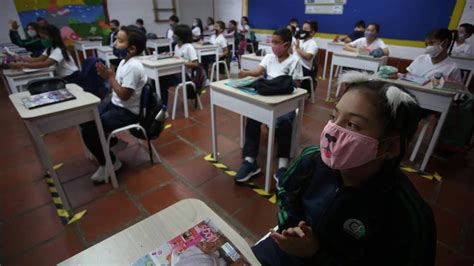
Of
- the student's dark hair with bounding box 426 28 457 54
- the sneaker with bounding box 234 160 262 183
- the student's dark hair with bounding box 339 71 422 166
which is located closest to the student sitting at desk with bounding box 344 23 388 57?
the student's dark hair with bounding box 426 28 457 54

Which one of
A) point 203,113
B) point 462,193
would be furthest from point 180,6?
point 462,193

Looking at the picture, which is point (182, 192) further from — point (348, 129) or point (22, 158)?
point (22, 158)

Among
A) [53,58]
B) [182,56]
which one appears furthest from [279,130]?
[53,58]

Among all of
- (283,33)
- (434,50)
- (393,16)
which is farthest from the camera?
(393,16)

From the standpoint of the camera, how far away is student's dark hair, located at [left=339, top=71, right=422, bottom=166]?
0.74 m

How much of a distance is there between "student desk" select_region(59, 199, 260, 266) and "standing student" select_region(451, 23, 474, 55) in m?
5.92

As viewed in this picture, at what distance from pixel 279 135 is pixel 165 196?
1.17 meters

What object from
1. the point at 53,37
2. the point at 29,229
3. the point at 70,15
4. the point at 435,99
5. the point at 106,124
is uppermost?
the point at 70,15

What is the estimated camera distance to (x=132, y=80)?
2.19 meters

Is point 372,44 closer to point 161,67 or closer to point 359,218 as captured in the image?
point 161,67

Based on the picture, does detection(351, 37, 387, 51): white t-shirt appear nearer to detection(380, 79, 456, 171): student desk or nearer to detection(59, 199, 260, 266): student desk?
detection(380, 79, 456, 171): student desk

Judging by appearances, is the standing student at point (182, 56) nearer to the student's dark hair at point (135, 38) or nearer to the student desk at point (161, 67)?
the student desk at point (161, 67)

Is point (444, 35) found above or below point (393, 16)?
below

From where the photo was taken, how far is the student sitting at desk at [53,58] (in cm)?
309
